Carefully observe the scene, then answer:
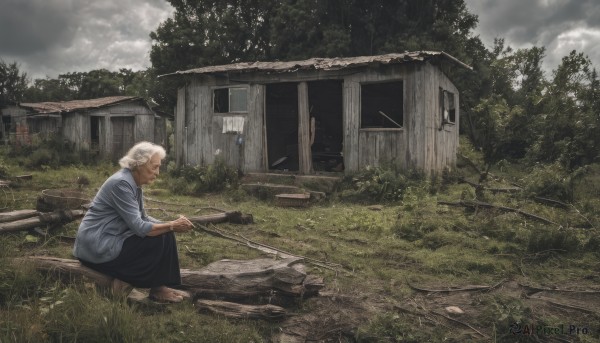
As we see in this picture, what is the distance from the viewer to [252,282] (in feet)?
14.2

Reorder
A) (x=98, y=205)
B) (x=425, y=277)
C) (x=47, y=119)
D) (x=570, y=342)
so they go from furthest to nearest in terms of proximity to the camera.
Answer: (x=47, y=119)
(x=425, y=277)
(x=98, y=205)
(x=570, y=342)

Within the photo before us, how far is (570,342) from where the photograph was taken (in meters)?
3.69

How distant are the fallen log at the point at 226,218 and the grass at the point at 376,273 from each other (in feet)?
0.69

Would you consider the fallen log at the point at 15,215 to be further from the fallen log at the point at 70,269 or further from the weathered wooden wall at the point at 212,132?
the weathered wooden wall at the point at 212,132

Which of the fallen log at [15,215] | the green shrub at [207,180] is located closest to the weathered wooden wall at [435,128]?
the green shrub at [207,180]

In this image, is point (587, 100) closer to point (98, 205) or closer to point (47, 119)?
point (98, 205)

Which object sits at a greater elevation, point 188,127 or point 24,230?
point 188,127

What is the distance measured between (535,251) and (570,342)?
2833 mm

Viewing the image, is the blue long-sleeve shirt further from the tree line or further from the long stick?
the tree line

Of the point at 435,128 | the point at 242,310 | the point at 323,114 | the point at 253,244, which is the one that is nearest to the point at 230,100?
the point at 323,114

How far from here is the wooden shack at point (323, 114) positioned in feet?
37.6

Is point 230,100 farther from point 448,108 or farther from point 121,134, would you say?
point 121,134

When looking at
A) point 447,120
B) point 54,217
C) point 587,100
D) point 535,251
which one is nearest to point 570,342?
point 535,251

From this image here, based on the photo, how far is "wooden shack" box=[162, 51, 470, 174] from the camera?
11.5 metres
